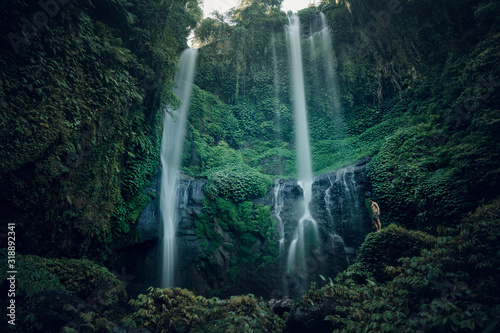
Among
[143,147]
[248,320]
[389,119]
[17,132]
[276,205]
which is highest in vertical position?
[389,119]

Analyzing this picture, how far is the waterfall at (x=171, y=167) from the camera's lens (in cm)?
891

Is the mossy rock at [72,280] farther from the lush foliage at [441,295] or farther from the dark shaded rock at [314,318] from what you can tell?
the lush foliage at [441,295]

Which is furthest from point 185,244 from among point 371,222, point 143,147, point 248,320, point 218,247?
point 371,222

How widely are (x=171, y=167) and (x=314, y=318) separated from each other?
30.4 ft

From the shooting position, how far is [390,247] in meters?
6.10

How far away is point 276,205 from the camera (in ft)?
37.1

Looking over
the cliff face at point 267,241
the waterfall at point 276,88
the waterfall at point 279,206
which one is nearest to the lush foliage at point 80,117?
the cliff face at point 267,241

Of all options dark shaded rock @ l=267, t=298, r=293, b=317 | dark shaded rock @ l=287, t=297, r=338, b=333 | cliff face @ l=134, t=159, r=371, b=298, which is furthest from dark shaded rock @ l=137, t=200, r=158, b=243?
dark shaded rock @ l=287, t=297, r=338, b=333

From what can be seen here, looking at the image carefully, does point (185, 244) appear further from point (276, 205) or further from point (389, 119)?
point (389, 119)

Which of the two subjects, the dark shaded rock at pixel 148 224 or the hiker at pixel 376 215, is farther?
the hiker at pixel 376 215

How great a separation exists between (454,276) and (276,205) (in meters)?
8.08

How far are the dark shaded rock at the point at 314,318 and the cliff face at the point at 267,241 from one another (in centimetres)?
507

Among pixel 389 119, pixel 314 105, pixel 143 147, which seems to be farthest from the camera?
pixel 314 105

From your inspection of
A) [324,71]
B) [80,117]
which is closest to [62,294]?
[80,117]
